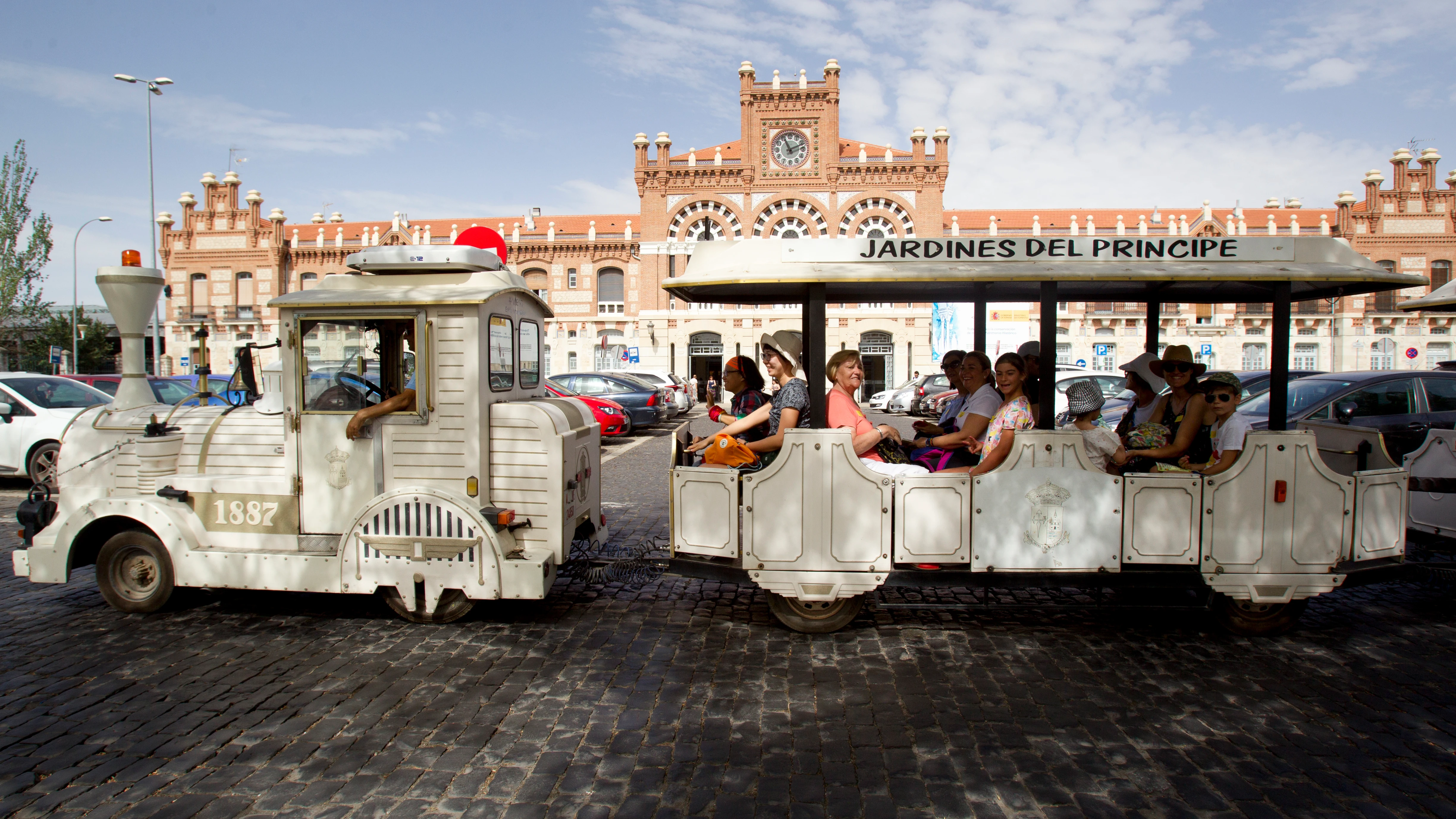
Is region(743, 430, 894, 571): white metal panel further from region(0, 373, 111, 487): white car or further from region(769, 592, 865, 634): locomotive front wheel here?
→ region(0, 373, 111, 487): white car

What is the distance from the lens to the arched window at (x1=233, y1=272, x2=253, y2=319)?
4969 centimetres

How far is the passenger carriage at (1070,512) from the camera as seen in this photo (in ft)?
16.1

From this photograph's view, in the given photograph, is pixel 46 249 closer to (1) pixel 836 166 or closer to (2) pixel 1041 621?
(1) pixel 836 166

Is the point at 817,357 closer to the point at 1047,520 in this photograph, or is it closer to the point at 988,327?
the point at 1047,520

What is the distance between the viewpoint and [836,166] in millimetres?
42562

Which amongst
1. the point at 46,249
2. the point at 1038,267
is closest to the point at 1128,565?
the point at 1038,267

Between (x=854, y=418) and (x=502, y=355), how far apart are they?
8.33ft

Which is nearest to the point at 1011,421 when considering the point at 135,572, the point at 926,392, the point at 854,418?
the point at 854,418

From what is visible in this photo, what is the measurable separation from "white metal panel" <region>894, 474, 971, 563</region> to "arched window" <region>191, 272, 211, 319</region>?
2260 inches

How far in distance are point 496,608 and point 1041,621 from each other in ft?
12.9

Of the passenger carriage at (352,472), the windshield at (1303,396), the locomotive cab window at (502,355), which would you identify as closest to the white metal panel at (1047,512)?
the passenger carriage at (352,472)

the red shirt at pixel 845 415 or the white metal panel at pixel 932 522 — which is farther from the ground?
the red shirt at pixel 845 415

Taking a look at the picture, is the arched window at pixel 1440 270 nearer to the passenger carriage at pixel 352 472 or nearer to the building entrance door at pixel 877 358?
the building entrance door at pixel 877 358

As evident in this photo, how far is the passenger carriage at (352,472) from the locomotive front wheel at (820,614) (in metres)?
1.63
